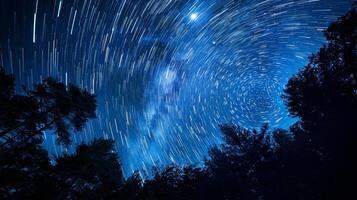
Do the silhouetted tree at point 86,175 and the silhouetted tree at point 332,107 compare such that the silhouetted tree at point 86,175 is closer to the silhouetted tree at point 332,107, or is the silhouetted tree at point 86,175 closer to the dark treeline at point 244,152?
the dark treeline at point 244,152

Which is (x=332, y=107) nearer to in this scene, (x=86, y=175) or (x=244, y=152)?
(x=244, y=152)

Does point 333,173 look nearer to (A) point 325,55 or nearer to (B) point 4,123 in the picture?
(A) point 325,55

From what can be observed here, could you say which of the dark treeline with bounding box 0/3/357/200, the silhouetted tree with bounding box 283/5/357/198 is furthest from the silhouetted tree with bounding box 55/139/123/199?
the silhouetted tree with bounding box 283/5/357/198

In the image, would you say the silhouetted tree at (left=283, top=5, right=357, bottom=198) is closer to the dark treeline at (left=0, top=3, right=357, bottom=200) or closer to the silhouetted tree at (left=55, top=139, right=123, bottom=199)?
the dark treeline at (left=0, top=3, right=357, bottom=200)

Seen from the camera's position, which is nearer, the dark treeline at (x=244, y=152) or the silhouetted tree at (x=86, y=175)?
the dark treeline at (x=244, y=152)

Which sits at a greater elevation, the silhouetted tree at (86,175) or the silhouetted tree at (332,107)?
the silhouetted tree at (86,175)

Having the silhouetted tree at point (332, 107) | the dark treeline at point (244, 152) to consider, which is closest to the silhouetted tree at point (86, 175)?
the dark treeline at point (244, 152)

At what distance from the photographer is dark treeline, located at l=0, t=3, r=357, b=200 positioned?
31.1 feet

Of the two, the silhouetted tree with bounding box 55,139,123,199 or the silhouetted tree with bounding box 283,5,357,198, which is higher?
the silhouetted tree with bounding box 55,139,123,199

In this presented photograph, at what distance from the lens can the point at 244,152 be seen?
14.8 meters

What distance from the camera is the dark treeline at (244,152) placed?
9.48 m

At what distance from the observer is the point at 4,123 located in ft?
34.4

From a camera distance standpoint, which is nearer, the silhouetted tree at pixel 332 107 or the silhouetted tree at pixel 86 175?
the silhouetted tree at pixel 332 107

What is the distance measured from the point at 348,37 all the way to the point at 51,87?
59.0 feet
